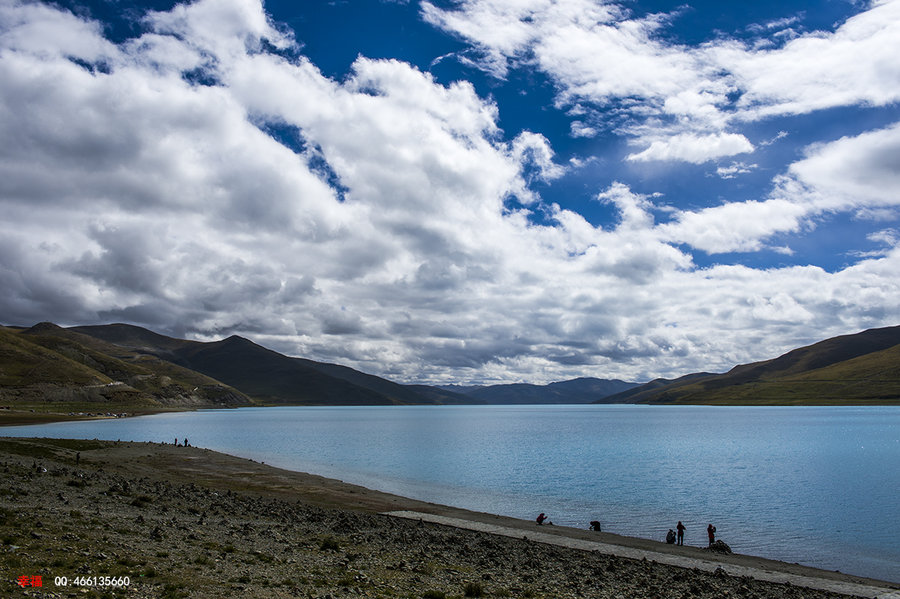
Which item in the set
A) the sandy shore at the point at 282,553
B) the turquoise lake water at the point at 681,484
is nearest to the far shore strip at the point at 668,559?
the sandy shore at the point at 282,553

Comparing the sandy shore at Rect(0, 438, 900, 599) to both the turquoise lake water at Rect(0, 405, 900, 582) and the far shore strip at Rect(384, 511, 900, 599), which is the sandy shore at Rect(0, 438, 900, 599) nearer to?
the far shore strip at Rect(384, 511, 900, 599)

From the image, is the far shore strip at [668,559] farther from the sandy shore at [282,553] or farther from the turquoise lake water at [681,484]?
the turquoise lake water at [681,484]

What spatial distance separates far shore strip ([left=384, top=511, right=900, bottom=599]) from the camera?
29.0 metres

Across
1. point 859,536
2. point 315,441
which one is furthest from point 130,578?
point 315,441

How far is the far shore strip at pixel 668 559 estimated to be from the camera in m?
29.0

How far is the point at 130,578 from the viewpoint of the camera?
18531 millimetres

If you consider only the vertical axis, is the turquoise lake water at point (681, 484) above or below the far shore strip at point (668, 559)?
below

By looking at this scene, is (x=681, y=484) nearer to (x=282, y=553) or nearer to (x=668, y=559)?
(x=668, y=559)

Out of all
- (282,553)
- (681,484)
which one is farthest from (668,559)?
(681,484)

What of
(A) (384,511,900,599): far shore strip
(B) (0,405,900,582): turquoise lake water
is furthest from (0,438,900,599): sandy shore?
(B) (0,405,900,582): turquoise lake water

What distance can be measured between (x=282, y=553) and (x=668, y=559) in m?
22.9

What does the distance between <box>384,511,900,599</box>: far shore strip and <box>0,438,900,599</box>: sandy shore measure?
47.0 inches

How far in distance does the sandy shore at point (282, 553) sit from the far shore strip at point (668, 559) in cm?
119

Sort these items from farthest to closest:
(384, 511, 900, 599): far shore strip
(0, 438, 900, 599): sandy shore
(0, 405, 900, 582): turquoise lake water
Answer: (0, 405, 900, 582): turquoise lake water
(384, 511, 900, 599): far shore strip
(0, 438, 900, 599): sandy shore
